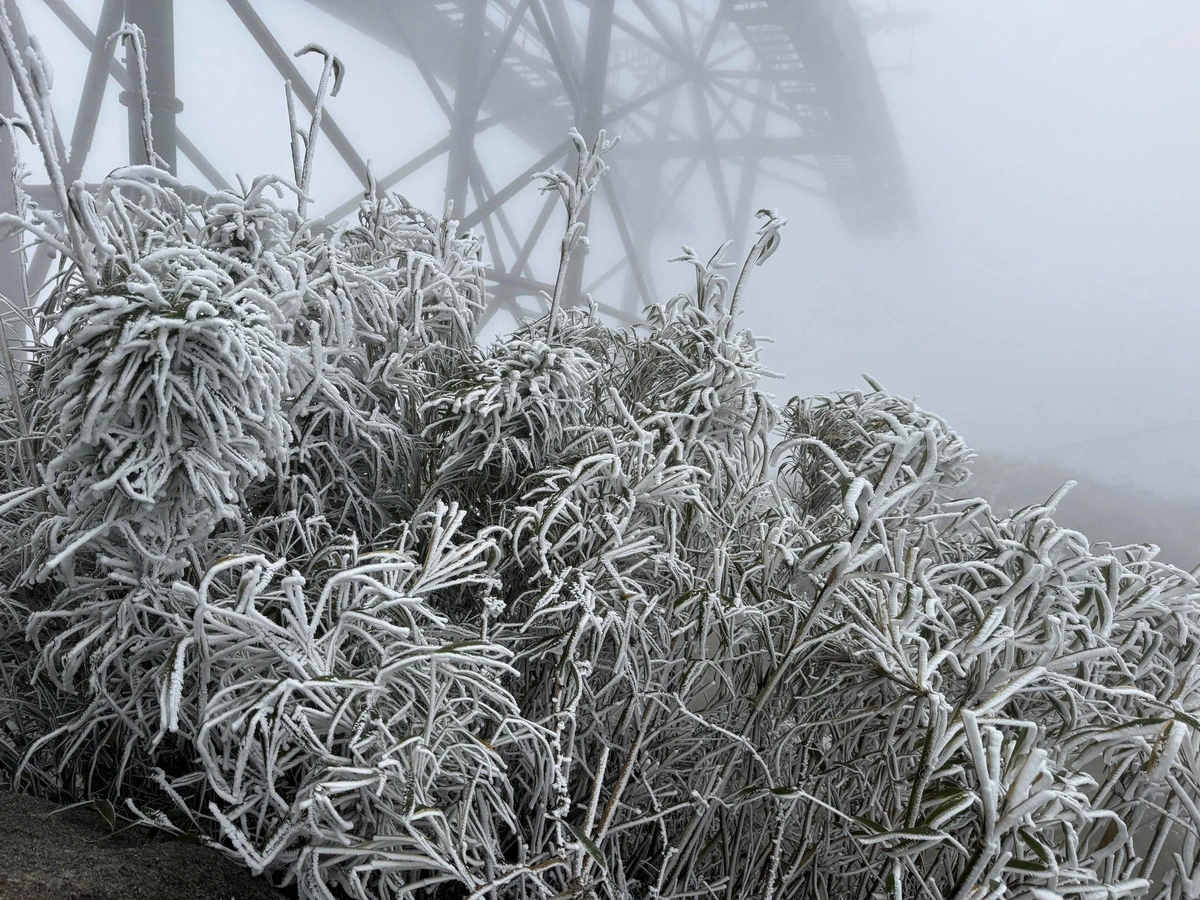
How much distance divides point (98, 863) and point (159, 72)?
3360 millimetres

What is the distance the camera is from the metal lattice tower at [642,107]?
4.64 metres

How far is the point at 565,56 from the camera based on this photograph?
4.93 metres

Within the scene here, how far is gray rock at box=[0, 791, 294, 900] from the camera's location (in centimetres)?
80

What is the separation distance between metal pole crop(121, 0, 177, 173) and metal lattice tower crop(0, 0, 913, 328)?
78 cm

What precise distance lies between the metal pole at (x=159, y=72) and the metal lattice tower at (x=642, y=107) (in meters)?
0.78

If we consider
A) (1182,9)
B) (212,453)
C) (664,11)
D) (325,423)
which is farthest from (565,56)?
(212,453)

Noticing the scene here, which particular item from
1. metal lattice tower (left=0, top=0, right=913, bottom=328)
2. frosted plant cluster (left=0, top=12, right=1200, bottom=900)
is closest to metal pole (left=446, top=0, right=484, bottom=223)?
metal lattice tower (left=0, top=0, right=913, bottom=328)

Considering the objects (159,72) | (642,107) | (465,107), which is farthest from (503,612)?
(642,107)

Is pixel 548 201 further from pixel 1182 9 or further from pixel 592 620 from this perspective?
pixel 592 620

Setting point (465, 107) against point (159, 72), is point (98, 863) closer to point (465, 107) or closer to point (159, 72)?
point (159, 72)

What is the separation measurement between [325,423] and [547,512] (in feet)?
1.40

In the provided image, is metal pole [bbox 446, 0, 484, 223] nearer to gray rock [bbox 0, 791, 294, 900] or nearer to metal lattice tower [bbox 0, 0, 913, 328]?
metal lattice tower [bbox 0, 0, 913, 328]

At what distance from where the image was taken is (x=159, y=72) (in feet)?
10.5

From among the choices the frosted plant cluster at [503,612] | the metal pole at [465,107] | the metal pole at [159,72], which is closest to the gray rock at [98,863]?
the frosted plant cluster at [503,612]
